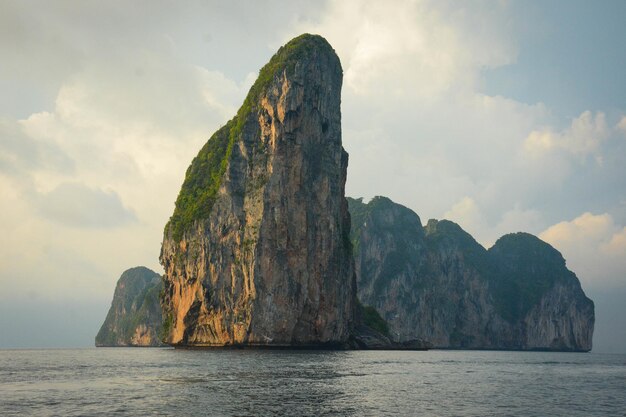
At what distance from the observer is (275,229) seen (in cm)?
11806

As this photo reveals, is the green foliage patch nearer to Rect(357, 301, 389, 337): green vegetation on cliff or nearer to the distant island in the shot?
Rect(357, 301, 389, 337): green vegetation on cliff

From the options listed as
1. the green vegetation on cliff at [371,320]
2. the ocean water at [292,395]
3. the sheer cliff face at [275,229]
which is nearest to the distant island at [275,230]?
the sheer cliff face at [275,229]

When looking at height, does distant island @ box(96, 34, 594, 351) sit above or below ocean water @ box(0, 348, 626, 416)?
above

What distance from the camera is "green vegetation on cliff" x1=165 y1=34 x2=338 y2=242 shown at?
129000 mm

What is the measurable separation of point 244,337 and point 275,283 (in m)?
12.6

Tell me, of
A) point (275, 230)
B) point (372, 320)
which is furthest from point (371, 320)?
point (275, 230)

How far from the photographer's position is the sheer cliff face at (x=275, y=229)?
4587 inches

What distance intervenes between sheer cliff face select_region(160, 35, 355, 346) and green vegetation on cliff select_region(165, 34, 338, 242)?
0.46 m

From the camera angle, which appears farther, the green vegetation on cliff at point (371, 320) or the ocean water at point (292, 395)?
the green vegetation on cliff at point (371, 320)

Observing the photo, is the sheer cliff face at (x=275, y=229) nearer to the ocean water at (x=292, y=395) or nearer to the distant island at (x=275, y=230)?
the distant island at (x=275, y=230)

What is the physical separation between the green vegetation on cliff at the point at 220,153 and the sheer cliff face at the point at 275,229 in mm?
461

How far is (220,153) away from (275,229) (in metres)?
33.5

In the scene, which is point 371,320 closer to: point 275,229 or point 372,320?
point 372,320

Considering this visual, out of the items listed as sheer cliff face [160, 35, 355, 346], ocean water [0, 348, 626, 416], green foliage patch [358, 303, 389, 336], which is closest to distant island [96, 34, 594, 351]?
sheer cliff face [160, 35, 355, 346]
